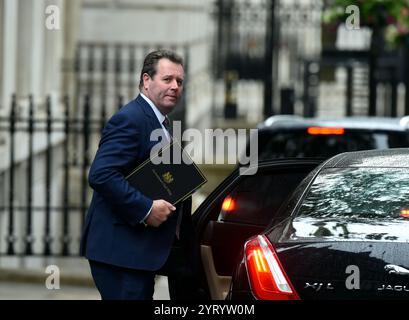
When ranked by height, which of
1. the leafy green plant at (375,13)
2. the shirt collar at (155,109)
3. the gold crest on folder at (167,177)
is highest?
the leafy green plant at (375,13)

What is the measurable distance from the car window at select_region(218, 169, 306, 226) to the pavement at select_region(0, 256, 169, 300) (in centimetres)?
362

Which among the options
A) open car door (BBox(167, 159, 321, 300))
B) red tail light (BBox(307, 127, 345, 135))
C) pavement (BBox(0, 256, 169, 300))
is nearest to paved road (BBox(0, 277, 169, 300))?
pavement (BBox(0, 256, 169, 300))

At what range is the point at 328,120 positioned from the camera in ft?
36.8

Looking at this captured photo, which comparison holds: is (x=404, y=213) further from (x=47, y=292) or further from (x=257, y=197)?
(x=47, y=292)

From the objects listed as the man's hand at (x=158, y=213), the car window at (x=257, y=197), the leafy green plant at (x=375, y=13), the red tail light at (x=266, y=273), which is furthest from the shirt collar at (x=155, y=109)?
the leafy green plant at (x=375, y=13)

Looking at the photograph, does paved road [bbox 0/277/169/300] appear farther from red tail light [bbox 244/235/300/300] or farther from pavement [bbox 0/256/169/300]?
red tail light [bbox 244/235/300/300]

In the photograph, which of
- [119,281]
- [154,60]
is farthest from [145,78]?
[119,281]

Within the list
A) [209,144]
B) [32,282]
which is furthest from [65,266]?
[209,144]

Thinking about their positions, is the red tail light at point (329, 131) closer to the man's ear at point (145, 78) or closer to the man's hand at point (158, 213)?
the man's ear at point (145, 78)

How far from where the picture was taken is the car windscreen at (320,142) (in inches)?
426

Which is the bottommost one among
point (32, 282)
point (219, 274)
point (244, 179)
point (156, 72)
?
point (32, 282)

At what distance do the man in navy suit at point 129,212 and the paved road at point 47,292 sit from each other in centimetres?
497
